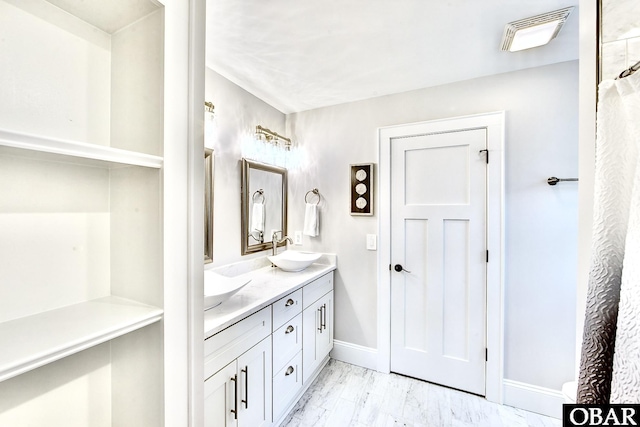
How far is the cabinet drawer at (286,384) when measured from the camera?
1.62m

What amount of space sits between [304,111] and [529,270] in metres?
2.29

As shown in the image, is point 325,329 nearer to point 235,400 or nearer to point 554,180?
point 235,400

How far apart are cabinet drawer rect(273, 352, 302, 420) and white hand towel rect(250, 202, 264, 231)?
3.43ft

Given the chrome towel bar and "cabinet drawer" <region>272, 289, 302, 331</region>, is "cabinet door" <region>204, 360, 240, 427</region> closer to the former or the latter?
"cabinet drawer" <region>272, 289, 302, 331</region>

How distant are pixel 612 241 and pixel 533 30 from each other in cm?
151

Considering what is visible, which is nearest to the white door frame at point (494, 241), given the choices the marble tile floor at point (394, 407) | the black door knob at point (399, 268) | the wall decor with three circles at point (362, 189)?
the marble tile floor at point (394, 407)

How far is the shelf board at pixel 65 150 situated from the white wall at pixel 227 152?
1092 millimetres

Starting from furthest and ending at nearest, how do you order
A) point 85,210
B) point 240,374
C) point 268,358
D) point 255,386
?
point 268,358, point 255,386, point 240,374, point 85,210

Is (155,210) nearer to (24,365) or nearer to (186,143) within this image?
(186,143)

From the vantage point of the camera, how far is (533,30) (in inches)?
56.8

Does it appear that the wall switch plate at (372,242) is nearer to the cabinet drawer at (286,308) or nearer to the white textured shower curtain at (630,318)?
the cabinet drawer at (286,308)

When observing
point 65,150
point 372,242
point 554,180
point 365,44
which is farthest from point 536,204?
point 65,150

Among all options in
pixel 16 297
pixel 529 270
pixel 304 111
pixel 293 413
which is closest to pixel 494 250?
pixel 529 270

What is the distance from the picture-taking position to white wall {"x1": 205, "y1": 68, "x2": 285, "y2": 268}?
1.88 metres
